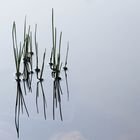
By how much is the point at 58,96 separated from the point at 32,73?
109mm

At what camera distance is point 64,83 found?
1.37m

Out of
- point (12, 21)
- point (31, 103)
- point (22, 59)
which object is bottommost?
point (31, 103)

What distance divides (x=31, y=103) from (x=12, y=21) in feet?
0.87

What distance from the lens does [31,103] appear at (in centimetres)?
135

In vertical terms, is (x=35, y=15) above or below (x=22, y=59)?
above

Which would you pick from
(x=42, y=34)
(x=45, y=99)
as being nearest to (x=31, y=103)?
(x=45, y=99)

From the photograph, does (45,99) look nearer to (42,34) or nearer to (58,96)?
(58,96)

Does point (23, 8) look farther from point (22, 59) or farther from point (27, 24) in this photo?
point (22, 59)

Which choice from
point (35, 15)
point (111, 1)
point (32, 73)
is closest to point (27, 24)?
point (35, 15)

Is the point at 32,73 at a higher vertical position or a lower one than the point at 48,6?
lower

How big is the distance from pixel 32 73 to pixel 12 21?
17 cm

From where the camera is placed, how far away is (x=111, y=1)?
4.58ft

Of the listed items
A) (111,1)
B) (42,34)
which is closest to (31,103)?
(42,34)

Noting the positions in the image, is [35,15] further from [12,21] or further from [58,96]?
[58,96]
